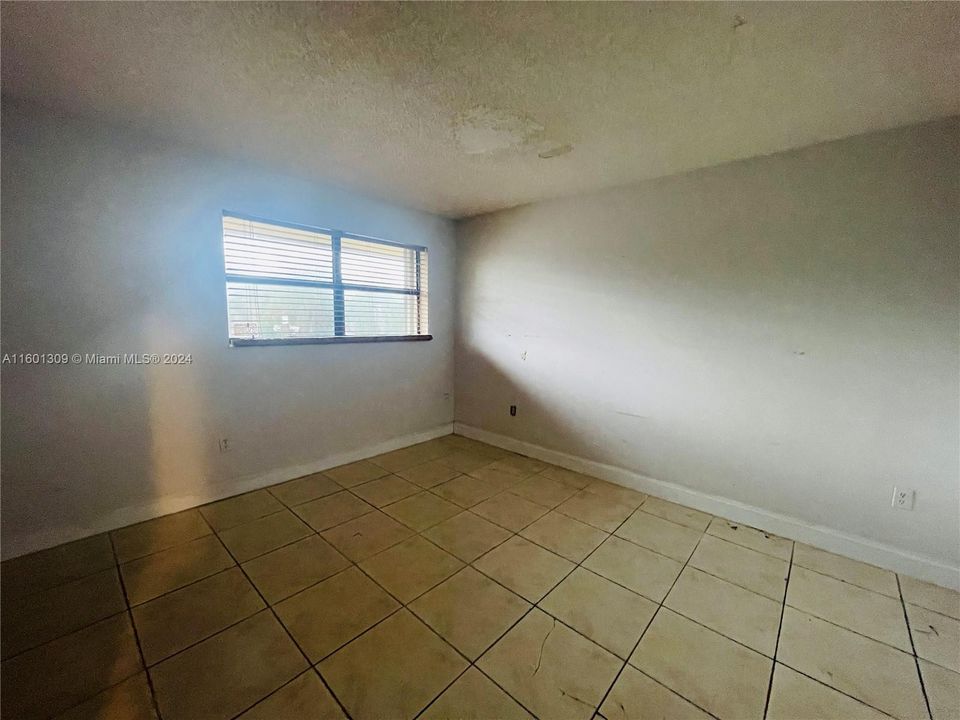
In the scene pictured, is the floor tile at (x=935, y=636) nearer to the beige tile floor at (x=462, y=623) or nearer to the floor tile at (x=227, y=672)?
the beige tile floor at (x=462, y=623)

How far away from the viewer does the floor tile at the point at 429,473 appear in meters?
2.82

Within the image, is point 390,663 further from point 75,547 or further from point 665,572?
point 75,547

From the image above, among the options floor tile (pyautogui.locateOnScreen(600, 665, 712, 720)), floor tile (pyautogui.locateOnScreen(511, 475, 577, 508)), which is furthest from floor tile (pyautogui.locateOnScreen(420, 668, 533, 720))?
floor tile (pyautogui.locateOnScreen(511, 475, 577, 508))

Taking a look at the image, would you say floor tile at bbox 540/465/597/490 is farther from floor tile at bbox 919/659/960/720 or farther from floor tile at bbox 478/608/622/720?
floor tile at bbox 919/659/960/720

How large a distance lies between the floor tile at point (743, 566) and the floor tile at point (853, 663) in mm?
188

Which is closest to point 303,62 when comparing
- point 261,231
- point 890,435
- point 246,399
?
point 261,231

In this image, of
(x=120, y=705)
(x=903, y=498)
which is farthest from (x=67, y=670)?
(x=903, y=498)

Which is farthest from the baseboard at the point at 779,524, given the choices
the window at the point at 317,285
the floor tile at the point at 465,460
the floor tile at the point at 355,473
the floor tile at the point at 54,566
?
the floor tile at the point at 54,566

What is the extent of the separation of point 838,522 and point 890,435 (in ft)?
1.79

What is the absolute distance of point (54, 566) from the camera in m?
1.80

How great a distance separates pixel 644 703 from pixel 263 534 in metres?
1.99

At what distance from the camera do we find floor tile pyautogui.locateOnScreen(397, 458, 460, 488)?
2818 millimetres

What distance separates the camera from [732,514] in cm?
236

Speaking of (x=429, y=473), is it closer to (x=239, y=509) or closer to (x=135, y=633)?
(x=239, y=509)
